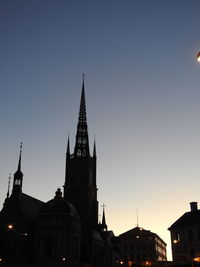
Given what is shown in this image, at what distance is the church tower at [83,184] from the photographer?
320ft

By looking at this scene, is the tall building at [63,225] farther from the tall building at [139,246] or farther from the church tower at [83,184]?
the tall building at [139,246]

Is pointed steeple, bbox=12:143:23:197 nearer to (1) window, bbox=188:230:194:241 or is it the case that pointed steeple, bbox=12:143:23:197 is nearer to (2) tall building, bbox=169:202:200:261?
(2) tall building, bbox=169:202:200:261

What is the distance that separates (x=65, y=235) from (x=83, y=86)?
2415 inches

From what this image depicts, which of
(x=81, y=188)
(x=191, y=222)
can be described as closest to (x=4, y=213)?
(x=81, y=188)

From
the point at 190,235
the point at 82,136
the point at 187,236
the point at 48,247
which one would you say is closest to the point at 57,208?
the point at 48,247

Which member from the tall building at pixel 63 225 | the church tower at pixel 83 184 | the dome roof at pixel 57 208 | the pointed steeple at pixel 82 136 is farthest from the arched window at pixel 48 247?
the pointed steeple at pixel 82 136

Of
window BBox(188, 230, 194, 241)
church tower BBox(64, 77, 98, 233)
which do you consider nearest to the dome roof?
church tower BBox(64, 77, 98, 233)

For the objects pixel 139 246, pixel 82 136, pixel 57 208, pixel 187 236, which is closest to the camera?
pixel 187 236

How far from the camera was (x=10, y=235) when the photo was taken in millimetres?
82250

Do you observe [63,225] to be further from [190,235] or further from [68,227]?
[190,235]

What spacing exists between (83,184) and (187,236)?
3722cm

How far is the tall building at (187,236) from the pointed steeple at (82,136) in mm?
39821

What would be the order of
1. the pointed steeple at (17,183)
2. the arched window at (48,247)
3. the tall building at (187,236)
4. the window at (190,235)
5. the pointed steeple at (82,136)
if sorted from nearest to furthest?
the tall building at (187,236) < the window at (190,235) < the arched window at (48,247) < the pointed steeple at (17,183) < the pointed steeple at (82,136)

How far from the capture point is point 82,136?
11181 centimetres
